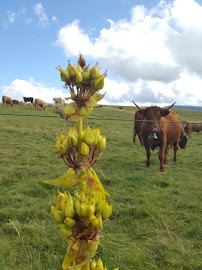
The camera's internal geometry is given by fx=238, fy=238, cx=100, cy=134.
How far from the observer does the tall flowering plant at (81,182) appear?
3.67 feet

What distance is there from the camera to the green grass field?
3.02 m

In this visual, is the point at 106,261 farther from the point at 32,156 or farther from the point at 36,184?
the point at 32,156

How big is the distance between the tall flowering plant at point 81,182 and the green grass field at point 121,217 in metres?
1.44

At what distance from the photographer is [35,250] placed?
3.06 meters

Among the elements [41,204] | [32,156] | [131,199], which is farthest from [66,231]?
[32,156]

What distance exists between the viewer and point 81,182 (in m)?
1.23

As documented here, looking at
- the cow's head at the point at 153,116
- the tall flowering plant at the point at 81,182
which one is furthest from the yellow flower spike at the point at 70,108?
the cow's head at the point at 153,116

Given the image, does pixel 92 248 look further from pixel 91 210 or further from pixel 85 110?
pixel 85 110

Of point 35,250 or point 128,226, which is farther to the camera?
point 128,226

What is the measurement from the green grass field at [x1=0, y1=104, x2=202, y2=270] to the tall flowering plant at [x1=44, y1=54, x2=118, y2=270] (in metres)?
1.44

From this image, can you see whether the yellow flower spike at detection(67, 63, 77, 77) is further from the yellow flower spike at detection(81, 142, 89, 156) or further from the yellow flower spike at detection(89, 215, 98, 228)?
the yellow flower spike at detection(89, 215, 98, 228)

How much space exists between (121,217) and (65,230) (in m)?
3.46

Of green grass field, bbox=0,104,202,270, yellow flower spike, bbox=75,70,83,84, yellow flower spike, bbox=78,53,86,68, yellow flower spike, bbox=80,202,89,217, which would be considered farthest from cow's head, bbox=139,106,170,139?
yellow flower spike, bbox=80,202,89,217

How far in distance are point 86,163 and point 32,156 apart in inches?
315
